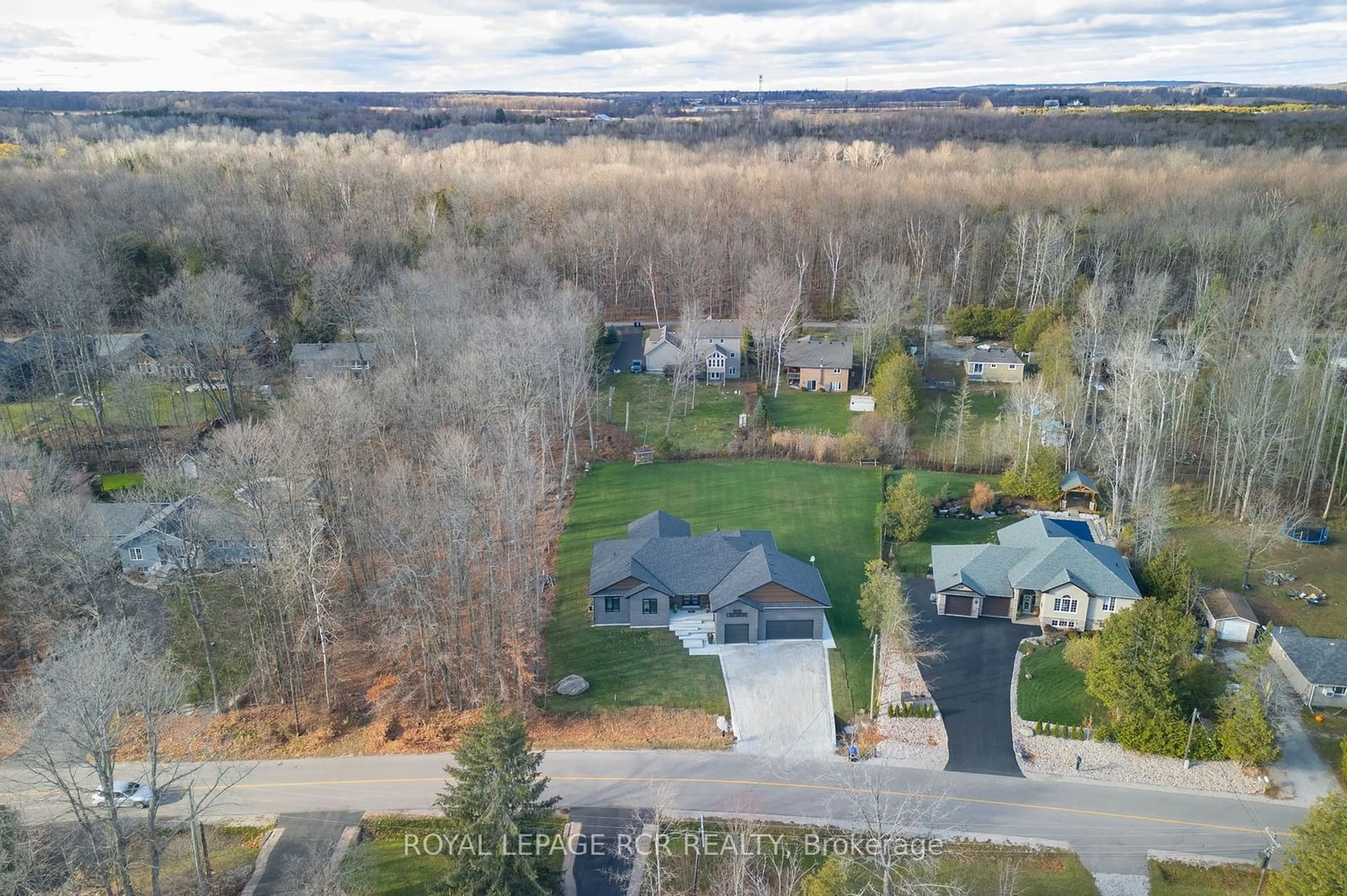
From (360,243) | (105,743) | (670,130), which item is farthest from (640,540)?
(670,130)

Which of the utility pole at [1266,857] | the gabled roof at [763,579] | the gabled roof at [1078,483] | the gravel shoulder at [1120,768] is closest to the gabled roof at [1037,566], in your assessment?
the gabled roof at [763,579]

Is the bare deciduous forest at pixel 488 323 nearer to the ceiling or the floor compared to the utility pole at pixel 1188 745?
nearer to the ceiling

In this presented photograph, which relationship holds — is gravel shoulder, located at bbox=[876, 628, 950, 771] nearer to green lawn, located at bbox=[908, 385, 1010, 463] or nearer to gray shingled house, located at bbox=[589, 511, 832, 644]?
gray shingled house, located at bbox=[589, 511, 832, 644]

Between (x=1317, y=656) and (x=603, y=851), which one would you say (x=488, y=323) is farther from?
(x=1317, y=656)

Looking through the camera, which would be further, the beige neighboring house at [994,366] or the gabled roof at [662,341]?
the gabled roof at [662,341]

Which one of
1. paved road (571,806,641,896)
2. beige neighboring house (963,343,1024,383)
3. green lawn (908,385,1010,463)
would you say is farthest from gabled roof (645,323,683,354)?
paved road (571,806,641,896)

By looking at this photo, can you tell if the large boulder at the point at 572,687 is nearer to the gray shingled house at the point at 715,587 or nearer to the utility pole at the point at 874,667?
the gray shingled house at the point at 715,587

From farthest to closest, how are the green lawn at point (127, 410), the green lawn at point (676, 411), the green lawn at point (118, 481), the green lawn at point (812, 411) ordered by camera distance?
the green lawn at point (812, 411), the green lawn at point (676, 411), the green lawn at point (127, 410), the green lawn at point (118, 481)

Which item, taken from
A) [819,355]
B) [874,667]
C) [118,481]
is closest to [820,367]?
[819,355]
